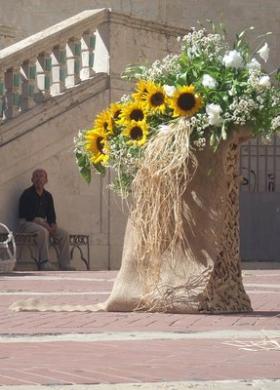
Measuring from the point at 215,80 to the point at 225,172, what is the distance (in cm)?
63

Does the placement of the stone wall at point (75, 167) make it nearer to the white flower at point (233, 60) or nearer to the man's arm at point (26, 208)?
the man's arm at point (26, 208)

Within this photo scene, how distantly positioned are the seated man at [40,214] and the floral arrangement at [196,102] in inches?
288

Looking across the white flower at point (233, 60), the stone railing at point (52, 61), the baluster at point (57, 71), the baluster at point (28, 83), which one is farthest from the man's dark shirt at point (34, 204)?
the white flower at point (233, 60)

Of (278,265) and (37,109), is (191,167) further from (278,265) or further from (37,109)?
(278,265)

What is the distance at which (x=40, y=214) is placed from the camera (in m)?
16.0

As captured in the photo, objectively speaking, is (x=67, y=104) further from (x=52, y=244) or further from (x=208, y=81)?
(x=208, y=81)

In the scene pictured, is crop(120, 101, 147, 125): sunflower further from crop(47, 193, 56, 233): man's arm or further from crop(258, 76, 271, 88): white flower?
crop(47, 193, 56, 233): man's arm

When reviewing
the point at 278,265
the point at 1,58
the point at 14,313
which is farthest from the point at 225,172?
the point at 278,265

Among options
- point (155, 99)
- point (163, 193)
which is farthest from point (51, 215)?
point (163, 193)

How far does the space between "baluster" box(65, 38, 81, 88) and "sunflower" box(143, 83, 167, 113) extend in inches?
336

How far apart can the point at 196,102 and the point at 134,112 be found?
483mm

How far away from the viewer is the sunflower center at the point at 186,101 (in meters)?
8.09

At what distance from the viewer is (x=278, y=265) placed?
66.6 ft

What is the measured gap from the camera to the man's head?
52.4 feet
